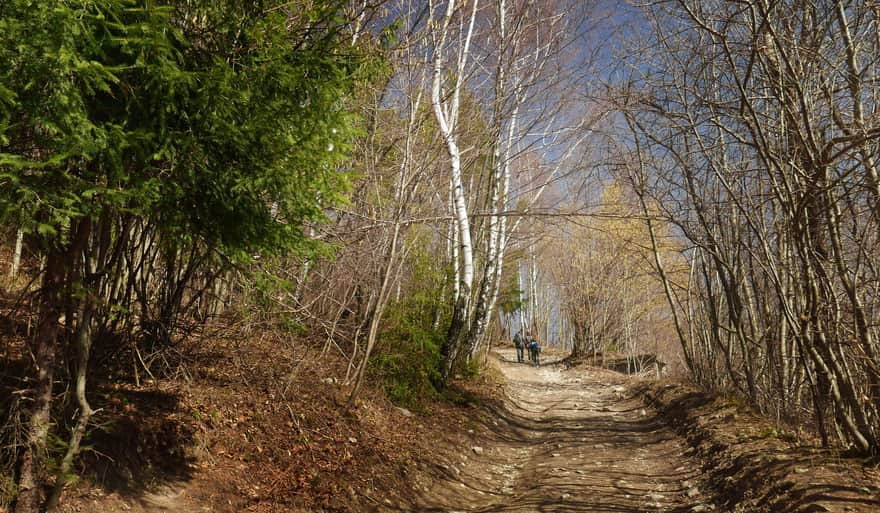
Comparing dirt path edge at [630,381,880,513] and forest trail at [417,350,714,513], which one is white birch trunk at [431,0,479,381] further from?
dirt path edge at [630,381,880,513]

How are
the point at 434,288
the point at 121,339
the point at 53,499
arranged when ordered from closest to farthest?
1. the point at 53,499
2. the point at 121,339
3. the point at 434,288

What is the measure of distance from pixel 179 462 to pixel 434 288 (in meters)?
7.35

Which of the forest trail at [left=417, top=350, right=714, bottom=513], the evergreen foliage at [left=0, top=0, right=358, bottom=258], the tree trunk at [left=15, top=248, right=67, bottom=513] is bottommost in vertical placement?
the forest trail at [left=417, top=350, right=714, bottom=513]

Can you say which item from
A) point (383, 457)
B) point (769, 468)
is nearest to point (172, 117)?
point (383, 457)

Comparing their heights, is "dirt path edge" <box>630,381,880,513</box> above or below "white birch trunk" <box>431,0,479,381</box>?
below

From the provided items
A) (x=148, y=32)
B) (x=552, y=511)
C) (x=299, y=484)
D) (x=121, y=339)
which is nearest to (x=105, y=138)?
(x=148, y=32)

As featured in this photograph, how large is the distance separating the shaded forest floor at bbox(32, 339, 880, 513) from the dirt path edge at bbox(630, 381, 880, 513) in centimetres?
2

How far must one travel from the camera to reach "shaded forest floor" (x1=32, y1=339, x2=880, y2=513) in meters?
4.81

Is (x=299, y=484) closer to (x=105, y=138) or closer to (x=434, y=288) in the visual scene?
(x=105, y=138)

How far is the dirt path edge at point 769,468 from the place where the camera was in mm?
5121

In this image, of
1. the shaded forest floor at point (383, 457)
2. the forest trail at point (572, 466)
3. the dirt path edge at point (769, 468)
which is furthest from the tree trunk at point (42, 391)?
the dirt path edge at point (769, 468)

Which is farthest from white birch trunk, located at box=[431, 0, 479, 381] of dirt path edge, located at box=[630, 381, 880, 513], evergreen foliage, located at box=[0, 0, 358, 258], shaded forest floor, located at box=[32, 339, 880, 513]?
evergreen foliage, located at box=[0, 0, 358, 258]

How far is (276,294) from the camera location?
7852mm

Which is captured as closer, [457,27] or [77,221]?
[77,221]
